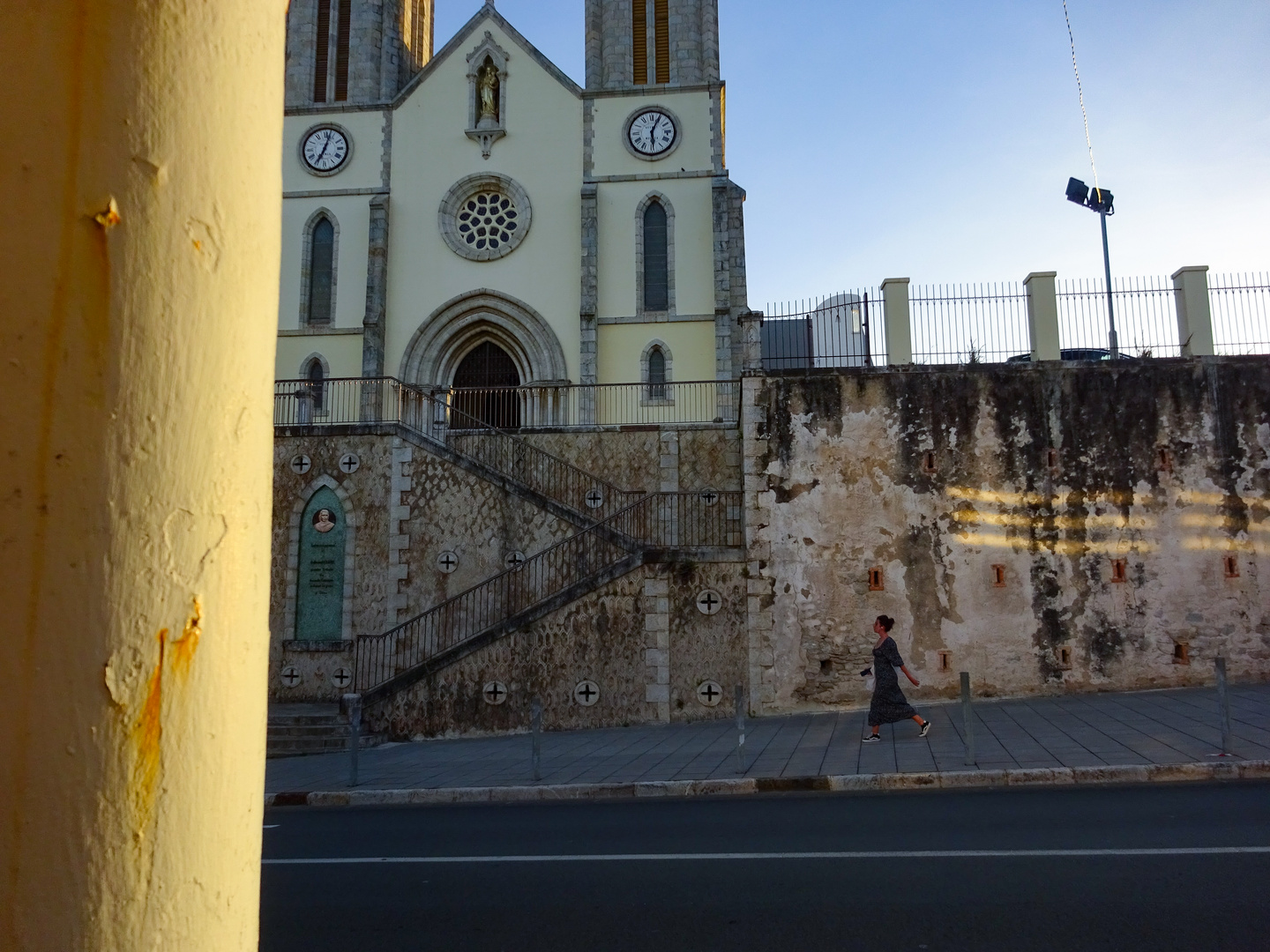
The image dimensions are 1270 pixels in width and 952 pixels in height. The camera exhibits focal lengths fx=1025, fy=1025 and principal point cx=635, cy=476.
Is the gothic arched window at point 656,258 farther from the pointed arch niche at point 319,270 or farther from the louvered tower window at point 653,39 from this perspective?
the pointed arch niche at point 319,270

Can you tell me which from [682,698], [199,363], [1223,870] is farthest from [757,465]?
[199,363]

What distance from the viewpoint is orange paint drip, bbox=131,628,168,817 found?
1.06 meters

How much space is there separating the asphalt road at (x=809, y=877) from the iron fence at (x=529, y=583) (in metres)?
8.11

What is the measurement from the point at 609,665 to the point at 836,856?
342 inches

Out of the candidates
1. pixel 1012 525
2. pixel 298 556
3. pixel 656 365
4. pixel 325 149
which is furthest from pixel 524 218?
pixel 1012 525

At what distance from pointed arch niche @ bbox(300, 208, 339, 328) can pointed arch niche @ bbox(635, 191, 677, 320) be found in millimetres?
8374

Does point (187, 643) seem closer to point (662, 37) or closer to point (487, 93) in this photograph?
point (487, 93)

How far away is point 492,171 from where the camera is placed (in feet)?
92.6

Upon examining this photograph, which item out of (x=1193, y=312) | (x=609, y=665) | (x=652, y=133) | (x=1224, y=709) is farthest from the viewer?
(x=652, y=133)

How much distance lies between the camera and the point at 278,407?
21.5 metres

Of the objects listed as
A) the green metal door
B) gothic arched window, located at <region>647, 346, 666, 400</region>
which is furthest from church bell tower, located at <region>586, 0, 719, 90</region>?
the green metal door

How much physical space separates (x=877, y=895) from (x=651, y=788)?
16.1 feet

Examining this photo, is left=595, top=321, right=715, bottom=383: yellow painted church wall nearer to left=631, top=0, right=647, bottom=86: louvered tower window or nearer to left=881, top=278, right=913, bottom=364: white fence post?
left=631, top=0, right=647, bottom=86: louvered tower window

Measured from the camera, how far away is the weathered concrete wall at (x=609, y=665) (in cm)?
1518
